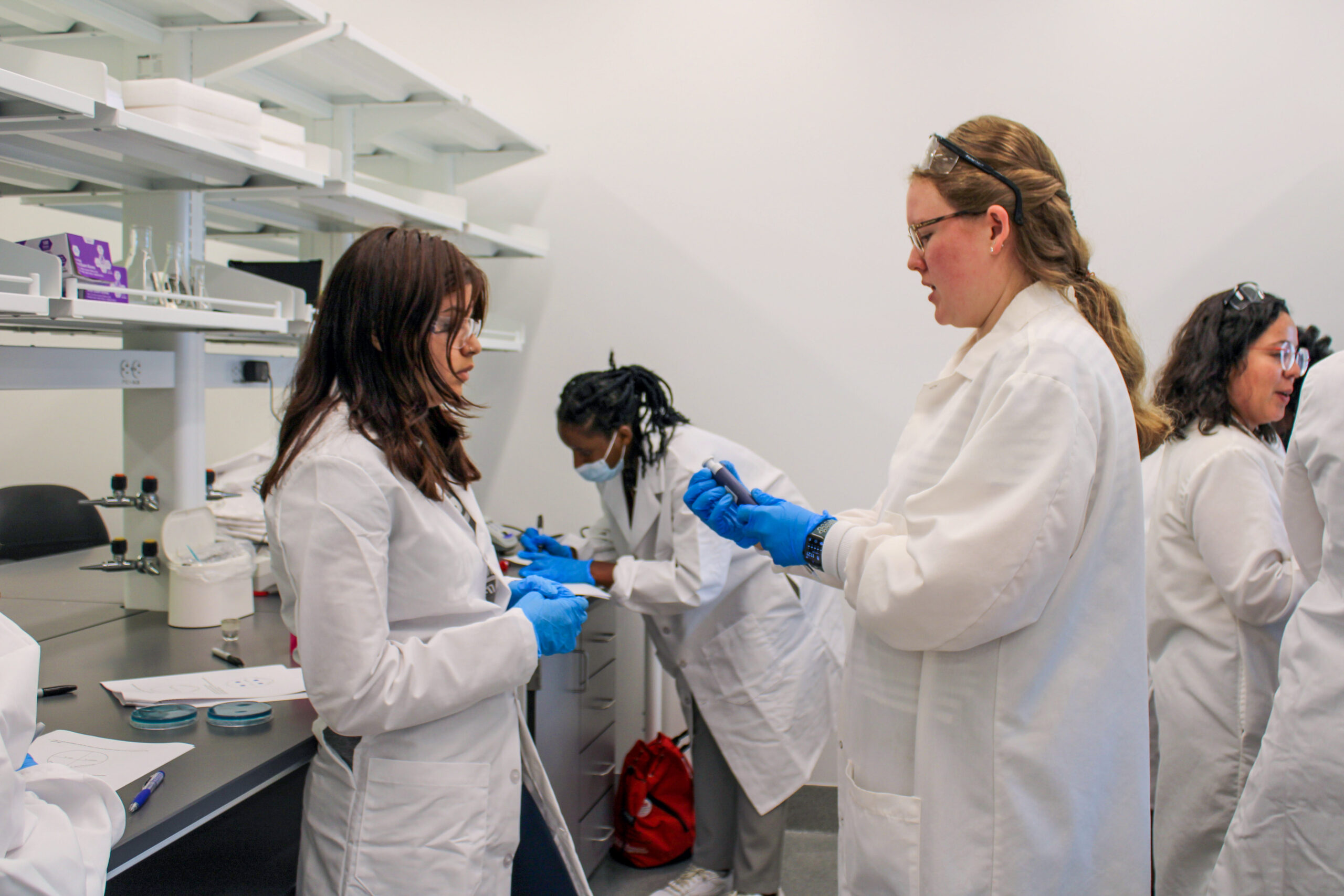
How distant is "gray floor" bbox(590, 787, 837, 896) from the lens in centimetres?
233

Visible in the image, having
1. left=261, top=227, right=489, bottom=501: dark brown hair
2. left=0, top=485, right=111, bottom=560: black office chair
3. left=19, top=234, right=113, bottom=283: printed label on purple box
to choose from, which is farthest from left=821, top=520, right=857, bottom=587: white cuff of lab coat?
left=0, top=485, right=111, bottom=560: black office chair

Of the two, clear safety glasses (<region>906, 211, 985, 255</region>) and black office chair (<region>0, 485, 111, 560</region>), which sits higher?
clear safety glasses (<region>906, 211, 985, 255</region>)

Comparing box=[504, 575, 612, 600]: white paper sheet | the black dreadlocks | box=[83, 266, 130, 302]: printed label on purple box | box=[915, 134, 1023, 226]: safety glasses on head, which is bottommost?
box=[504, 575, 612, 600]: white paper sheet

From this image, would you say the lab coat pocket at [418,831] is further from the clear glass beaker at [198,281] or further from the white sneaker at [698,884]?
the white sneaker at [698,884]

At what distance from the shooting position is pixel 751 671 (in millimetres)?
2105

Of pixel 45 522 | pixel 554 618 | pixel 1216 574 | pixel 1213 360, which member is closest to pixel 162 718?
pixel 554 618

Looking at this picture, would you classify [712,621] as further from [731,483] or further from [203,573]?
[203,573]

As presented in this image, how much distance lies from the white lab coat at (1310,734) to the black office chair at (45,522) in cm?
282

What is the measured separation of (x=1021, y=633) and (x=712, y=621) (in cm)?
118

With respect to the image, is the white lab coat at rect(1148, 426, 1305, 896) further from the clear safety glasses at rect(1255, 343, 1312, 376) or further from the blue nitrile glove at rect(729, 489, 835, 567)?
the blue nitrile glove at rect(729, 489, 835, 567)

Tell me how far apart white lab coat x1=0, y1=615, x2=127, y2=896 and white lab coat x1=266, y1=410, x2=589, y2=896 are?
27 centimetres

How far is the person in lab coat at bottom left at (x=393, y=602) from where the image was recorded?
1066 millimetres

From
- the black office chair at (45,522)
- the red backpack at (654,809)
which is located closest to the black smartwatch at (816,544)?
the red backpack at (654,809)

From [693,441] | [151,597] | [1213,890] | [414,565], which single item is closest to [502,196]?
[693,441]
